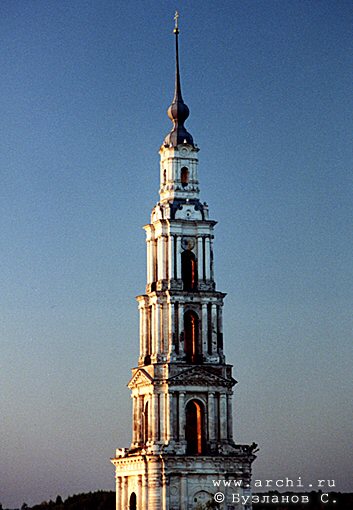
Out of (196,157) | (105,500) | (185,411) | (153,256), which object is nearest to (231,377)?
(185,411)

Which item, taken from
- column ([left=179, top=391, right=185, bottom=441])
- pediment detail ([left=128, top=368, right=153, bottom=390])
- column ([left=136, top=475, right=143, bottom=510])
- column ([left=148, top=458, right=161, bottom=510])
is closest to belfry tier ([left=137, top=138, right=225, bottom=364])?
pediment detail ([left=128, top=368, right=153, bottom=390])

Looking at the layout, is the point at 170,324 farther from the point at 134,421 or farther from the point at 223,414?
the point at 134,421

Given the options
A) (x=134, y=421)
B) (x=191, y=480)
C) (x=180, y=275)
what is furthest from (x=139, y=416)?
(x=180, y=275)

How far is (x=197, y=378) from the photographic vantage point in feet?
296

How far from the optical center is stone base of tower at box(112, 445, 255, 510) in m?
87.5

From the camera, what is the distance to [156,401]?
89500mm

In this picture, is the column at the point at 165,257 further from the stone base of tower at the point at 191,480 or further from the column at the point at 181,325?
the stone base of tower at the point at 191,480

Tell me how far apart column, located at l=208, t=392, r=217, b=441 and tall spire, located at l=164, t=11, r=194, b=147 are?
18.9 meters

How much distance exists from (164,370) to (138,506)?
940 centimetres

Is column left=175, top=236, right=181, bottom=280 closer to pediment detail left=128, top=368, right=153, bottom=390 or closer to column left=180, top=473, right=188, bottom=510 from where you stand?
pediment detail left=128, top=368, right=153, bottom=390

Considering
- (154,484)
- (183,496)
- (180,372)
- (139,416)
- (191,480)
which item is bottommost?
(183,496)

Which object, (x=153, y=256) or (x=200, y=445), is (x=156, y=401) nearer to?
(x=200, y=445)

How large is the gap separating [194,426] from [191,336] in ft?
21.2

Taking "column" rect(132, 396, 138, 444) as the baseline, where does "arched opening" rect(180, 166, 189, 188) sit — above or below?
above
